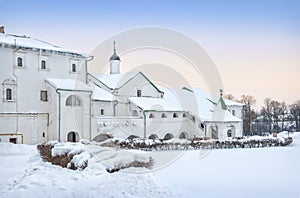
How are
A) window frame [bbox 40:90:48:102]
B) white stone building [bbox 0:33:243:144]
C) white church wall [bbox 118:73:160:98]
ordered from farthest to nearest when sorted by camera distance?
1. white church wall [bbox 118:73:160:98]
2. window frame [bbox 40:90:48:102]
3. white stone building [bbox 0:33:243:144]

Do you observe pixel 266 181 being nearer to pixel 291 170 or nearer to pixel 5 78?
pixel 291 170

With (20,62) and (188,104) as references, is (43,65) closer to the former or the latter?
(20,62)

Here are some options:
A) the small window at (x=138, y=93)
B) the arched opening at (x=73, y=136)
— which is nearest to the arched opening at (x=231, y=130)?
the small window at (x=138, y=93)

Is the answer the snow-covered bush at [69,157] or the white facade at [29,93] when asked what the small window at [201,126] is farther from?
the snow-covered bush at [69,157]

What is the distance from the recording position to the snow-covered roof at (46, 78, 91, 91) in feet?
70.3

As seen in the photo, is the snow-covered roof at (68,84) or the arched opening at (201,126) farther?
the arched opening at (201,126)

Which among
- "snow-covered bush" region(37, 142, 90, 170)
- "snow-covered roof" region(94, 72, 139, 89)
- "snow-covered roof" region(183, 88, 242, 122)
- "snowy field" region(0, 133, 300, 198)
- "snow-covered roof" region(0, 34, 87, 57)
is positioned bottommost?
"snowy field" region(0, 133, 300, 198)

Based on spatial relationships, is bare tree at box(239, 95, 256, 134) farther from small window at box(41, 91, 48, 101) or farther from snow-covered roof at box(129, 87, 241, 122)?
small window at box(41, 91, 48, 101)

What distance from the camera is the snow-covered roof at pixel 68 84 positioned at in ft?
70.3

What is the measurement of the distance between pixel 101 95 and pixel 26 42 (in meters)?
6.75

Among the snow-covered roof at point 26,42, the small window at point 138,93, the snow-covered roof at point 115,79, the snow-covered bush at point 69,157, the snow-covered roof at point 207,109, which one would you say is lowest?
the snow-covered bush at point 69,157

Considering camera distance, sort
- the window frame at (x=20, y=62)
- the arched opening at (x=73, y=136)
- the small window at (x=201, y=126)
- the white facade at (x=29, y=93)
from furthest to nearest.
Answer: the small window at (x=201, y=126), the arched opening at (x=73, y=136), the window frame at (x=20, y=62), the white facade at (x=29, y=93)

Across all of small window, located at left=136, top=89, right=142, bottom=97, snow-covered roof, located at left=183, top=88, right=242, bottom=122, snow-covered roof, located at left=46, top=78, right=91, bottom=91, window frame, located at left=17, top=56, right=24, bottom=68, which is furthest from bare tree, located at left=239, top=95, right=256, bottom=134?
window frame, located at left=17, top=56, right=24, bottom=68

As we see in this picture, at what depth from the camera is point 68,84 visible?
22156mm
